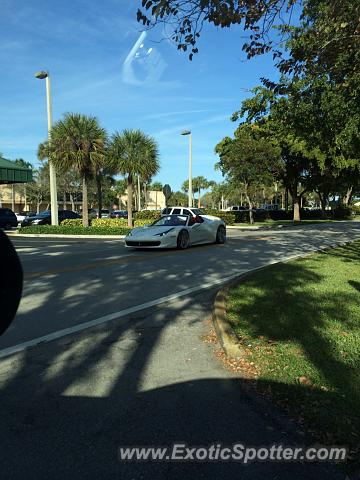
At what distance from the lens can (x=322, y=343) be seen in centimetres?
478

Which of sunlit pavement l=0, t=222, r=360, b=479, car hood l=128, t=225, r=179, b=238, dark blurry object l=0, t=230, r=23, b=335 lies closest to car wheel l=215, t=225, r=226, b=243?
car hood l=128, t=225, r=179, b=238

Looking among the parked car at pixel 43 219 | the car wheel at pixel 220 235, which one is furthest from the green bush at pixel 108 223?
the car wheel at pixel 220 235

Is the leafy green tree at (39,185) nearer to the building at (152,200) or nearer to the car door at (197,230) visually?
the building at (152,200)

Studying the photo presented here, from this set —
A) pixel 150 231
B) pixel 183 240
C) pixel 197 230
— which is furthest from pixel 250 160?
pixel 150 231

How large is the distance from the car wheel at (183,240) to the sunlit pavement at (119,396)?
7.45 meters

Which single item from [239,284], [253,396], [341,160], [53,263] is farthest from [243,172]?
[253,396]

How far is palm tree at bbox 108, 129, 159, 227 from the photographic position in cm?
2958

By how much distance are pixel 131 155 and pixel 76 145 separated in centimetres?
411

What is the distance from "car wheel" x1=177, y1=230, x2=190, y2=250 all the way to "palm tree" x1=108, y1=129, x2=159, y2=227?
14.5m

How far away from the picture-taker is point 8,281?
1725 millimetres

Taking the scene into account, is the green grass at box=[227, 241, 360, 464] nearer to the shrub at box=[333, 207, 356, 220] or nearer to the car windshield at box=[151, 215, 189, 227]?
the car windshield at box=[151, 215, 189, 227]

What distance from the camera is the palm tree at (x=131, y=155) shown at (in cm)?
2958

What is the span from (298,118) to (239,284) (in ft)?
19.4

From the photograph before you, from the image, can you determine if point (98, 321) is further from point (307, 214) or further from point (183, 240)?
point (307, 214)
